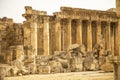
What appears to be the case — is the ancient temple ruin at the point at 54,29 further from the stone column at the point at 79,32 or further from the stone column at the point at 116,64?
the stone column at the point at 116,64

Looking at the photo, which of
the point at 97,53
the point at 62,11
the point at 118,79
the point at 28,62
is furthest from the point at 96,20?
the point at 118,79

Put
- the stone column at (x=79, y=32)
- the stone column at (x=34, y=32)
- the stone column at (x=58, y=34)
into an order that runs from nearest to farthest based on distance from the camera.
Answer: the stone column at (x=34, y=32)
the stone column at (x=58, y=34)
the stone column at (x=79, y=32)

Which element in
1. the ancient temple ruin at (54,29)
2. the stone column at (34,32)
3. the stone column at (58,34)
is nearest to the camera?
the stone column at (34,32)

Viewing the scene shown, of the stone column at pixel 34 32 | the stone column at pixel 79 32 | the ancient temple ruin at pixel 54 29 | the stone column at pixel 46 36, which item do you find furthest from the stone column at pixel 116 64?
the stone column at pixel 79 32

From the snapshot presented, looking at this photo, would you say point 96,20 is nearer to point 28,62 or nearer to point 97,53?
point 97,53

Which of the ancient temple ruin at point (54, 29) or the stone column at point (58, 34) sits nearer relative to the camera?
the ancient temple ruin at point (54, 29)

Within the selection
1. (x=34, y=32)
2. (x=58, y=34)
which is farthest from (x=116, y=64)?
(x=58, y=34)

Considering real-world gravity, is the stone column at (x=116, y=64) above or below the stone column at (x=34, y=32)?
below

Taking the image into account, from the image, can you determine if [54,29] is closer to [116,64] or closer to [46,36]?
[46,36]

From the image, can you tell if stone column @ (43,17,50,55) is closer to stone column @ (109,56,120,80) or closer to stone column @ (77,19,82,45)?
stone column @ (77,19,82,45)

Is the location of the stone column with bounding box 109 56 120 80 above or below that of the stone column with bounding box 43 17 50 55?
below

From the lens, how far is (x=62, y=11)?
32.4 m

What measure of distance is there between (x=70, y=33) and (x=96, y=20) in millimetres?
4338

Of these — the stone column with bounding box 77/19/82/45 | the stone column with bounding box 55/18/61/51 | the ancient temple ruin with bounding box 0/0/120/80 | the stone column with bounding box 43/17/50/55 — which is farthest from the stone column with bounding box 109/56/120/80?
the stone column with bounding box 77/19/82/45
